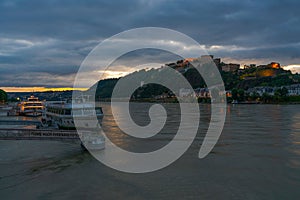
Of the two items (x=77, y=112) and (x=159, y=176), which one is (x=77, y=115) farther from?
(x=159, y=176)

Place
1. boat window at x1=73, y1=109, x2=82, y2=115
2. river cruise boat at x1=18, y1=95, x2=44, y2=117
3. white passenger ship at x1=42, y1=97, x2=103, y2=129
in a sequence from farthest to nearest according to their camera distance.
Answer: river cruise boat at x1=18, y1=95, x2=44, y2=117 < boat window at x1=73, y1=109, x2=82, y2=115 < white passenger ship at x1=42, y1=97, x2=103, y2=129

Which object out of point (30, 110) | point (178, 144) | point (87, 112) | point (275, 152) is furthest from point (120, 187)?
point (30, 110)

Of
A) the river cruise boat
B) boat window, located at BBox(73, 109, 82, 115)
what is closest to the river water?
boat window, located at BBox(73, 109, 82, 115)

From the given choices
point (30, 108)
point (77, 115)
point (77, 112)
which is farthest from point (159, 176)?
point (30, 108)

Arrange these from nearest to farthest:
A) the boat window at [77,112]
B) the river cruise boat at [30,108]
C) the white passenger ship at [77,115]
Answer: the white passenger ship at [77,115] < the boat window at [77,112] < the river cruise boat at [30,108]

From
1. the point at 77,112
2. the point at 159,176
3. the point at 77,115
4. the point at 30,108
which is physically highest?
the point at 77,112

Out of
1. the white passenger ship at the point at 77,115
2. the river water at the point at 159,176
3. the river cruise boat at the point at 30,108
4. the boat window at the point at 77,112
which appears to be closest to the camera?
the river water at the point at 159,176

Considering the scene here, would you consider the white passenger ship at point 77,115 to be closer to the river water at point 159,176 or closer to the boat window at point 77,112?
the boat window at point 77,112

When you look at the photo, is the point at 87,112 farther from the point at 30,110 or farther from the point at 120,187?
the point at 30,110

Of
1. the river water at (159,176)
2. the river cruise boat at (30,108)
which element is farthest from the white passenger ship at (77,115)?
the river cruise boat at (30,108)

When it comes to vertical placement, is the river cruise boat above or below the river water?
above

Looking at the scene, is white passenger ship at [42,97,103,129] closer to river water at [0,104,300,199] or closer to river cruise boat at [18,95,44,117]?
river water at [0,104,300,199]

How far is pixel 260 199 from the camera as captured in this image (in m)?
10.7

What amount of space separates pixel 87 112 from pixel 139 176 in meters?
15.7
